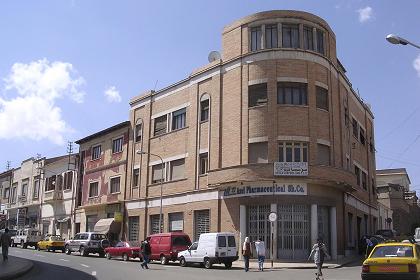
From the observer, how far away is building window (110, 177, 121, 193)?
1821 inches

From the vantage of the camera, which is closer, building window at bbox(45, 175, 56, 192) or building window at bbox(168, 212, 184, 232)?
building window at bbox(168, 212, 184, 232)

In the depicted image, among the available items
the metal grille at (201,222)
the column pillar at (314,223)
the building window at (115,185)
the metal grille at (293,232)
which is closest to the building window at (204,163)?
the metal grille at (201,222)

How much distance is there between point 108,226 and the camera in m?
43.8

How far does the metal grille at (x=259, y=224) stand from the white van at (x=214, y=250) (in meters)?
4.31

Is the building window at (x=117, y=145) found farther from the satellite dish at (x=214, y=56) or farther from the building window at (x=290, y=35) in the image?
the building window at (x=290, y=35)

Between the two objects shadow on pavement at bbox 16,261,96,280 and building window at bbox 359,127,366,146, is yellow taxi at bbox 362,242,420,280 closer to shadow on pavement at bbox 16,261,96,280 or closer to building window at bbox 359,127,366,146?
shadow on pavement at bbox 16,261,96,280

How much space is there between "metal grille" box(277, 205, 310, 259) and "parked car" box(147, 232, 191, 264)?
5759 mm

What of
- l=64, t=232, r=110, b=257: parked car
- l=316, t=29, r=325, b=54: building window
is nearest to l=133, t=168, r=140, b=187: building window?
l=64, t=232, r=110, b=257: parked car

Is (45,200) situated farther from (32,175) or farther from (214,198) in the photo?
(214,198)

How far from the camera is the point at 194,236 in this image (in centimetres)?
3594

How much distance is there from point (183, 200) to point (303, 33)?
1483 cm

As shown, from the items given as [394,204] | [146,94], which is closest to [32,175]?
[146,94]

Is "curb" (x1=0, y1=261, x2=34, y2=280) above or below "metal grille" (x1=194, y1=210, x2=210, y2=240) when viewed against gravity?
below

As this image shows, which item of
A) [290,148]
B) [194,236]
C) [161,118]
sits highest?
[161,118]
